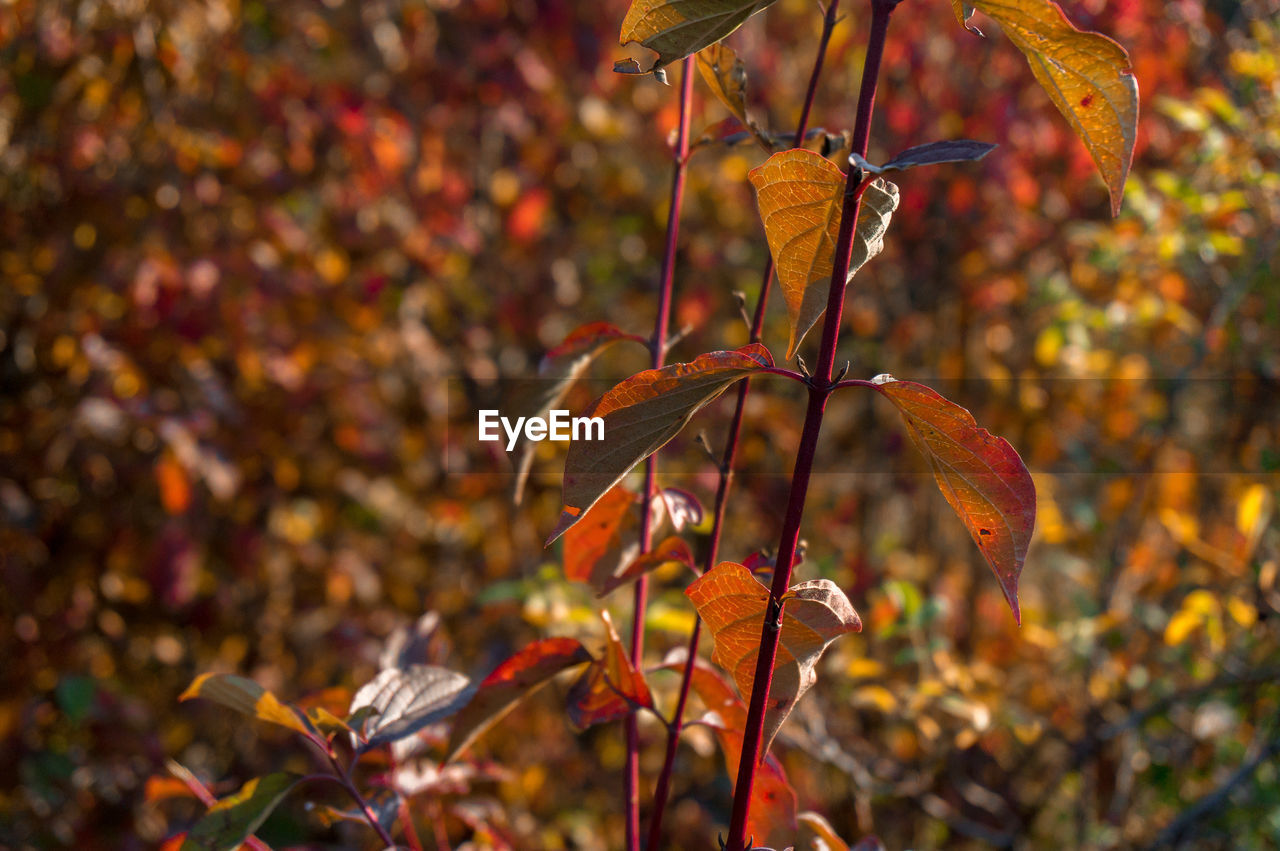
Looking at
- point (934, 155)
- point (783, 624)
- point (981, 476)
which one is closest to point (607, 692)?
point (783, 624)

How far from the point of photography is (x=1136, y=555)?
2.64 m

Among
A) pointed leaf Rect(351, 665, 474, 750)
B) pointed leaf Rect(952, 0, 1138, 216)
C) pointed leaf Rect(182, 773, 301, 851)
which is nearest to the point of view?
pointed leaf Rect(952, 0, 1138, 216)

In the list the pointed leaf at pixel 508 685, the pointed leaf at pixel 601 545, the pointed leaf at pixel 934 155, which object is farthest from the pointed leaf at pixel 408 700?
the pointed leaf at pixel 934 155

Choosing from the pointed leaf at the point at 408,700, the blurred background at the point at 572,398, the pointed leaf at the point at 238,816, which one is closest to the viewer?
the pointed leaf at the point at 238,816

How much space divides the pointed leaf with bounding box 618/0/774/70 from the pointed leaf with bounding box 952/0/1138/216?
0.14 m

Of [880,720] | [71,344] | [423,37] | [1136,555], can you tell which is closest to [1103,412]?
[1136,555]

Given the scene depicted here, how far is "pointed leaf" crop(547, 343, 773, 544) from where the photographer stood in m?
0.60

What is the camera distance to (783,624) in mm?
606

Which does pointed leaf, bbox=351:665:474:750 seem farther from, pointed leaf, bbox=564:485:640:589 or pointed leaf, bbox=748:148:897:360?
pointed leaf, bbox=748:148:897:360

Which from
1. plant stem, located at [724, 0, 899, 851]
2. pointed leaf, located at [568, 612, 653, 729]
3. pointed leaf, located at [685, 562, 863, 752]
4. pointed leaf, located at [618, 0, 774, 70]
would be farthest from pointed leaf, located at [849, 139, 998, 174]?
pointed leaf, located at [568, 612, 653, 729]

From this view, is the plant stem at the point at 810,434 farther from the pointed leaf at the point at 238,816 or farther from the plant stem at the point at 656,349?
the pointed leaf at the point at 238,816

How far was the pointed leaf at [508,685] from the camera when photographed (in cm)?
83

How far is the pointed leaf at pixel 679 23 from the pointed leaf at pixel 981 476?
240 mm

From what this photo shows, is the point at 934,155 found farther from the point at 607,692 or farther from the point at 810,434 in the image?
the point at 607,692
